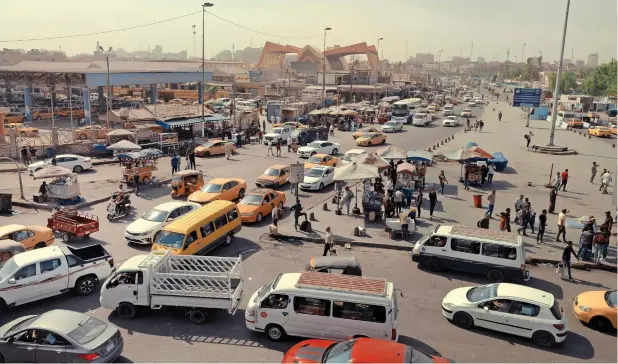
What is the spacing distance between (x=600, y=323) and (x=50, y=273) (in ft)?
42.0

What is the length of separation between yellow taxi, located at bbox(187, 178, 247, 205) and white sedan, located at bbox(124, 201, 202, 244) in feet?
7.06

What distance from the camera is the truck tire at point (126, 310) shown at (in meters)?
11.5

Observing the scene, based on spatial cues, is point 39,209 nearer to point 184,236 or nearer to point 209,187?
point 209,187

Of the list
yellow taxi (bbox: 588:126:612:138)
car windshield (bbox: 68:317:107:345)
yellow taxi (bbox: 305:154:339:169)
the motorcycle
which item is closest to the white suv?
car windshield (bbox: 68:317:107:345)

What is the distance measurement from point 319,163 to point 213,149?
29.9 ft

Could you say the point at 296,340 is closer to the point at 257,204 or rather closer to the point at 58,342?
the point at 58,342

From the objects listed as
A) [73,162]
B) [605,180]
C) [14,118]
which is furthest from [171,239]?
[14,118]

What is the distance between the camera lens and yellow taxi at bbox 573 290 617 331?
454 inches

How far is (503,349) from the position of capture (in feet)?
35.1

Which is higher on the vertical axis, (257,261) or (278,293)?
(278,293)

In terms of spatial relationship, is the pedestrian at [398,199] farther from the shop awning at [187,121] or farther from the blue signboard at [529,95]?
the blue signboard at [529,95]

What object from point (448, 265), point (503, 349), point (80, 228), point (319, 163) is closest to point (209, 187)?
point (80, 228)

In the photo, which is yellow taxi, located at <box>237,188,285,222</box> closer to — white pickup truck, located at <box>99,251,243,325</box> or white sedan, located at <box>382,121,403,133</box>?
white pickup truck, located at <box>99,251,243,325</box>

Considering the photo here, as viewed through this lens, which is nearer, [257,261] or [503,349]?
[503,349]
